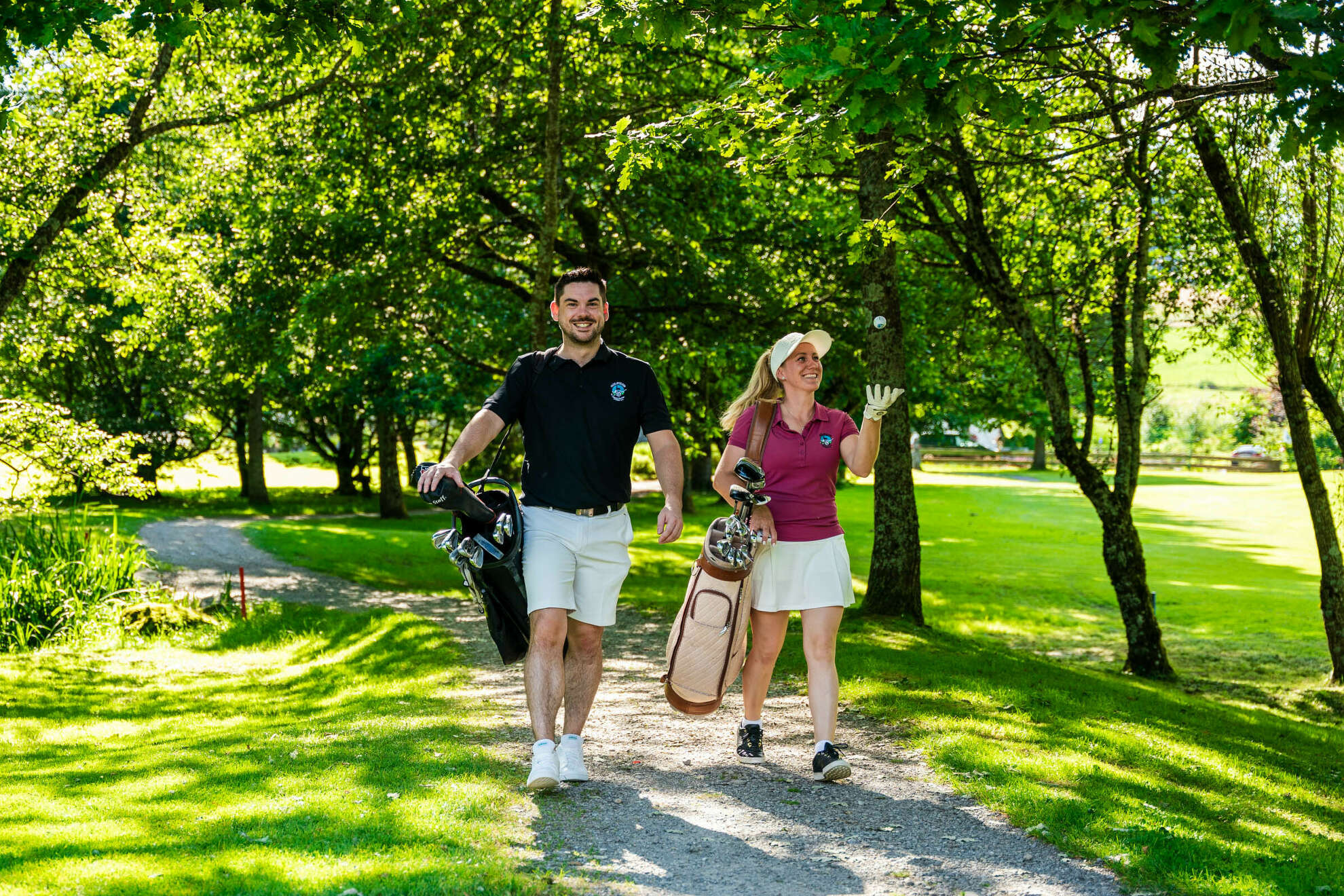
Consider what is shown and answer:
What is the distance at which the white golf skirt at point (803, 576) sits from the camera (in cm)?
564

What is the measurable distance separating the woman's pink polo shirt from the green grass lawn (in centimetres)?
184

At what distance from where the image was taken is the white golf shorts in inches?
208

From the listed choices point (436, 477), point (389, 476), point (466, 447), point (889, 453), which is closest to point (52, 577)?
point (889, 453)

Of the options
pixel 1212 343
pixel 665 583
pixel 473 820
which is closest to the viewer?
pixel 473 820

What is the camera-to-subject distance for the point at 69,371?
32594 mm

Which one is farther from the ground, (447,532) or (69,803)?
(447,532)

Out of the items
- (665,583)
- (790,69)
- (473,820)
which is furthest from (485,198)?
(473,820)

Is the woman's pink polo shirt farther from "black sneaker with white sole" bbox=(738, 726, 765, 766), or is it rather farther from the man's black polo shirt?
"black sneaker with white sole" bbox=(738, 726, 765, 766)

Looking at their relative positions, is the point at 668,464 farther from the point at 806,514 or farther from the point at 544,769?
the point at 544,769

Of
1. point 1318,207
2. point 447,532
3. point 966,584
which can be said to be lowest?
point 966,584

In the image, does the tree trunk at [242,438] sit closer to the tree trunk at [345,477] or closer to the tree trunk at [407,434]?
the tree trunk at [345,477]

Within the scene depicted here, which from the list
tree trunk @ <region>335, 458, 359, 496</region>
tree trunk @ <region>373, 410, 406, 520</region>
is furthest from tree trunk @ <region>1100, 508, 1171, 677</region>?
tree trunk @ <region>335, 458, 359, 496</region>

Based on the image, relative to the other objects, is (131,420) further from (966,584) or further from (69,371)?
(966,584)

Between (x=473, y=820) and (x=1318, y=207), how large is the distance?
1116 centimetres
